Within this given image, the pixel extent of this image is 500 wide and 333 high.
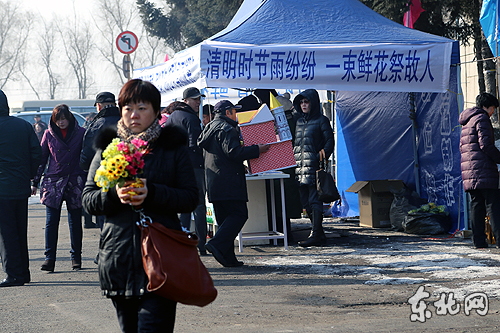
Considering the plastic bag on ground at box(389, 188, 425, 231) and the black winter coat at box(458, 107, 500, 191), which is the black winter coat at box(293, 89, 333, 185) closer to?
the black winter coat at box(458, 107, 500, 191)

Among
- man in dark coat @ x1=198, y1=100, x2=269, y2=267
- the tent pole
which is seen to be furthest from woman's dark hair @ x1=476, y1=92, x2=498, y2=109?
man in dark coat @ x1=198, y1=100, x2=269, y2=267

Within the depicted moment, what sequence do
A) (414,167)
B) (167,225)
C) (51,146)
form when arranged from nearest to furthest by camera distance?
(167,225) → (51,146) → (414,167)

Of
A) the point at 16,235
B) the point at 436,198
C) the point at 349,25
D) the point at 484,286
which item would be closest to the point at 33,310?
the point at 16,235

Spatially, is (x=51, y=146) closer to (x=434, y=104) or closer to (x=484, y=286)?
(x=484, y=286)

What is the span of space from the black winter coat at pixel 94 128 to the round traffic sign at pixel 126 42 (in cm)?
825

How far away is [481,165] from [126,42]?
10.0m

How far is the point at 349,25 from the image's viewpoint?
31.3 feet

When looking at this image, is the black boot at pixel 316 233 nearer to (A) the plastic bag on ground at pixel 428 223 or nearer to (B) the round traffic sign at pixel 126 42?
(A) the plastic bag on ground at pixel 428 223

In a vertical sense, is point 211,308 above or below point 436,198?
below

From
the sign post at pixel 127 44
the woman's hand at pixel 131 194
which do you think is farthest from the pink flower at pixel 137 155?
the sign post at pixel 127 44

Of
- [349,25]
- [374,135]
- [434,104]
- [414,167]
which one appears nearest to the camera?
[349,25]

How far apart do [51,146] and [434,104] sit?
6130 mm

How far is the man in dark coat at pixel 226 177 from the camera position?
746 centimetres

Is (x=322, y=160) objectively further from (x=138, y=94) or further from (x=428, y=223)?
(x=138, y=94)
